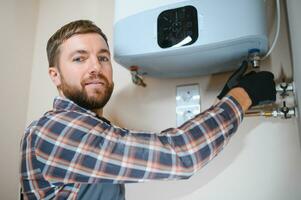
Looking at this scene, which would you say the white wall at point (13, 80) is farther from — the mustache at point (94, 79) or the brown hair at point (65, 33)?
the mustache at point (94, 79)

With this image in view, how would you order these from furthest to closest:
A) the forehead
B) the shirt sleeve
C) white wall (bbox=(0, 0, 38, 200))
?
1. white wall (bbox=(0, 0, 38, 200))
2. the forehead
3. the shirt sleeve

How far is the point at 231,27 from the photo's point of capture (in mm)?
729

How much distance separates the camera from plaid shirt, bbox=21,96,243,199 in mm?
617

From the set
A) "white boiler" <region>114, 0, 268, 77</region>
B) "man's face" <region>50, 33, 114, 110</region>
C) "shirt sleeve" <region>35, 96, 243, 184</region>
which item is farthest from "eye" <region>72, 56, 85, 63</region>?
"shirt sleeve" <region>35, 96, 243, 184</region>

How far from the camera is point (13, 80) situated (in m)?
1.26

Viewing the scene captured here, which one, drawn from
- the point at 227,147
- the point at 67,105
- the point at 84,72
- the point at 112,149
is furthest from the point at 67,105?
the point at 227,147

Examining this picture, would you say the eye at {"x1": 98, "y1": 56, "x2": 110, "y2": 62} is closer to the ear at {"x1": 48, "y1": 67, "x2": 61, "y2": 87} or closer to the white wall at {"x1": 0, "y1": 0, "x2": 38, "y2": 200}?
the ear at {"x1": 48, "y1": 67, "x2": 61, "y2": 87}

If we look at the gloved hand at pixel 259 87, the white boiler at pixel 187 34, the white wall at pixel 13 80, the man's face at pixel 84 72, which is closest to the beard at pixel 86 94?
the man's face at pixel 84 72

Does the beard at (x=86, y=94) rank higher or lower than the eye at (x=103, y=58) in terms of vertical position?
lower

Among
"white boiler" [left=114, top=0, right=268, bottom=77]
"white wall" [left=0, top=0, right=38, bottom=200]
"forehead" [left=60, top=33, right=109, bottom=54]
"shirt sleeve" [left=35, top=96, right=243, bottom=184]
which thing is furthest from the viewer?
"white wall" [left=0, top=0, right=38, bottom=200]

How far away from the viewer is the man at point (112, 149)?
A: 24.4 inches

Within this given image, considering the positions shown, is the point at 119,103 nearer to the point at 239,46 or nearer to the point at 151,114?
the point at 151,114

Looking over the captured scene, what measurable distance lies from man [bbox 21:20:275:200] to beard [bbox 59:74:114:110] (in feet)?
0.16

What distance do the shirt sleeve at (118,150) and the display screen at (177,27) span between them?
249 millimetres
